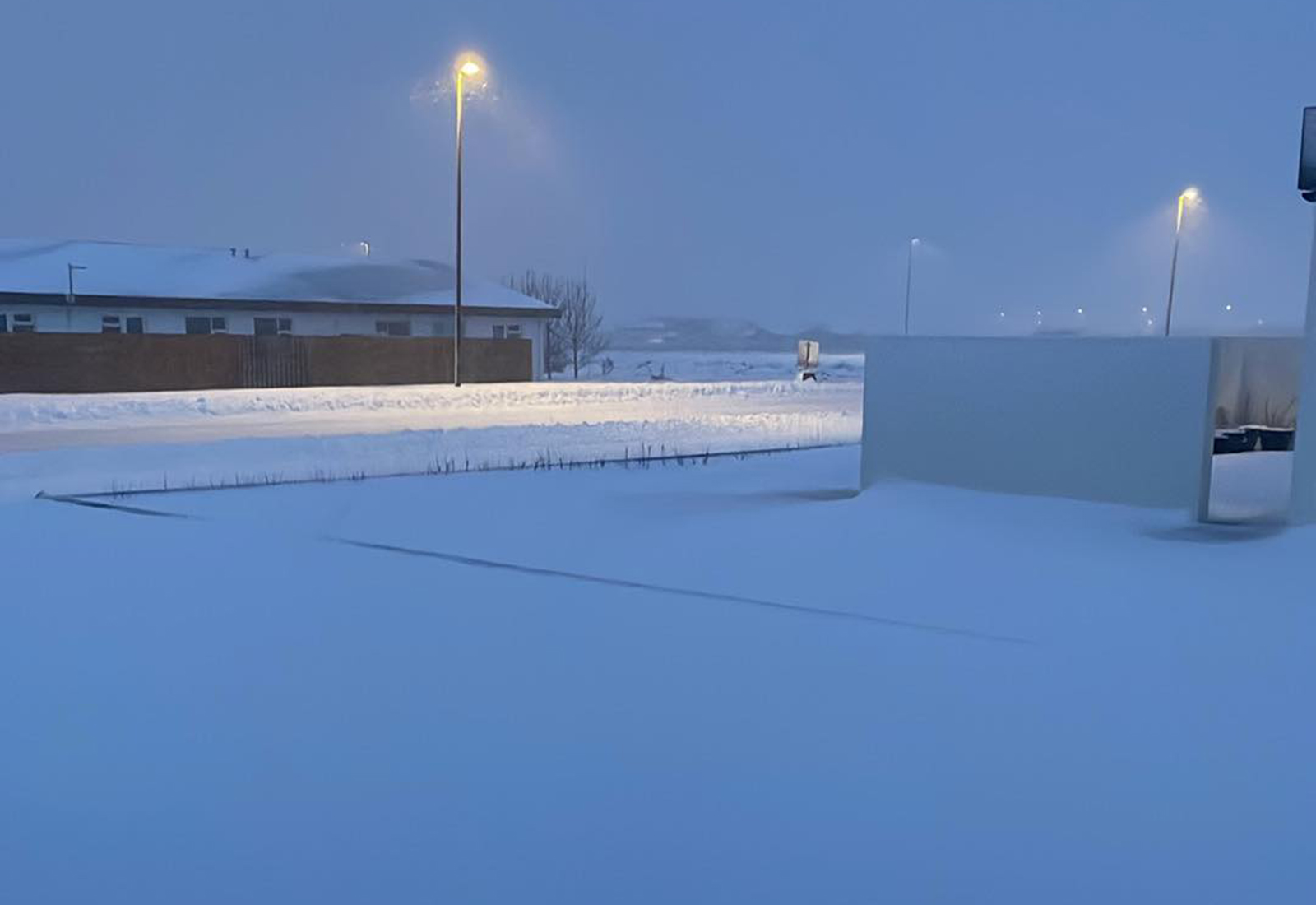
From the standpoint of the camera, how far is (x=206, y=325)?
123 feet

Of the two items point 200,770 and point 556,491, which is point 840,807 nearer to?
point 200,770

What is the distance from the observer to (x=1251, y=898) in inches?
151

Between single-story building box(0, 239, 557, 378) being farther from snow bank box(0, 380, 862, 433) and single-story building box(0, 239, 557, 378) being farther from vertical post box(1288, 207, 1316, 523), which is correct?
vertical post box(1288, 207, 1316, 523)

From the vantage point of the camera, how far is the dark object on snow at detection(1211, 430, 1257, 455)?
1408cm

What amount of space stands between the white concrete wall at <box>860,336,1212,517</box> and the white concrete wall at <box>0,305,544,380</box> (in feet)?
101

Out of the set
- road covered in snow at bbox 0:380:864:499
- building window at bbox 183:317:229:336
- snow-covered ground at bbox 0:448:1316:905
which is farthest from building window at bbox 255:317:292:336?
snow-covered ground at bbox 0:448:1316:905

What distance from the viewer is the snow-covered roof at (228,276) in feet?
121

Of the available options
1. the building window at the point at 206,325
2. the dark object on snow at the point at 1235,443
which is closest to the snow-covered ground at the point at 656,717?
the dark object on snow at the point at 1235,443

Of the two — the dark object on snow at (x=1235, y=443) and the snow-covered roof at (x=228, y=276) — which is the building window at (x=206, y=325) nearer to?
the snow-covered roof at (x=228, y=276)

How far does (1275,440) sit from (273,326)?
3296 cm

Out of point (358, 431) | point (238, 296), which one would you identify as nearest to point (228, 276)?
point (238, 296)

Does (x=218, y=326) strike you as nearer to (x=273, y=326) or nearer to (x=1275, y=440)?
(x=273, y=326)

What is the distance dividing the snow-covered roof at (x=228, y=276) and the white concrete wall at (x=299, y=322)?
0.57 metres

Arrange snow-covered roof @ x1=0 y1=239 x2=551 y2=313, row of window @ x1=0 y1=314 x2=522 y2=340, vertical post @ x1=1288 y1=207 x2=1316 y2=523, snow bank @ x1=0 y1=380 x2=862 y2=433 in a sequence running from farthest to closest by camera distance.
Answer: snow-covered roof @ x1=0 y1=239 x2=551 y2=313
row of window @ x1=0 y1=314 x2=522 y2=340
snow bank @ x1=0 y1=380 x2=862 y2=433
vertical post @ x1=1288 y1=207 x2=1316 y2=523
